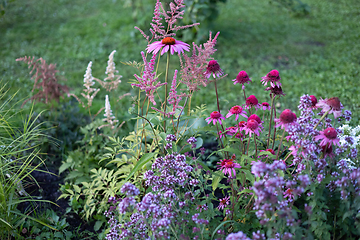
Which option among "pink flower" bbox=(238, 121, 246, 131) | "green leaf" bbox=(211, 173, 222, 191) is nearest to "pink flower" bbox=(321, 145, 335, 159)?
"pink flower" bbox=(238, 121, 246, 131)

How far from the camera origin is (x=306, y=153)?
1.54 meters

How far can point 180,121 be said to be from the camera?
2629mm

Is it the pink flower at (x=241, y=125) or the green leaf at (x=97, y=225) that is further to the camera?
the green leaf at (x=97, y=225)

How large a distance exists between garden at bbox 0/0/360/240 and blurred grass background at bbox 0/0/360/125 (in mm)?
38

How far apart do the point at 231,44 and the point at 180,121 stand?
12.5 ft

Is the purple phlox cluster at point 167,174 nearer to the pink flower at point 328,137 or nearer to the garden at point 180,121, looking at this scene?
the garden at point 180,121

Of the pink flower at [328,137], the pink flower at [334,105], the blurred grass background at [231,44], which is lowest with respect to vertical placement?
the blurred grass background at [231,44]

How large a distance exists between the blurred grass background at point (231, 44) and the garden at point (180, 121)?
4 centimetres

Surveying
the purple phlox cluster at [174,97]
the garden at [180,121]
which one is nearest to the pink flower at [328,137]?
the garden at [180,121]

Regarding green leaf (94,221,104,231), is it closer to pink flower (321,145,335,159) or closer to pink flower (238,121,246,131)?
pink flower (238,121,246,131)

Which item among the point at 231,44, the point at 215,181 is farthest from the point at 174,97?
the point at 231,44

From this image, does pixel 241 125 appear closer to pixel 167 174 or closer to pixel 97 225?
pixel 167 174

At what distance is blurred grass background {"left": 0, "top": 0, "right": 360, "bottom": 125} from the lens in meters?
4.30

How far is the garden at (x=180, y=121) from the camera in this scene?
5.24 ft
